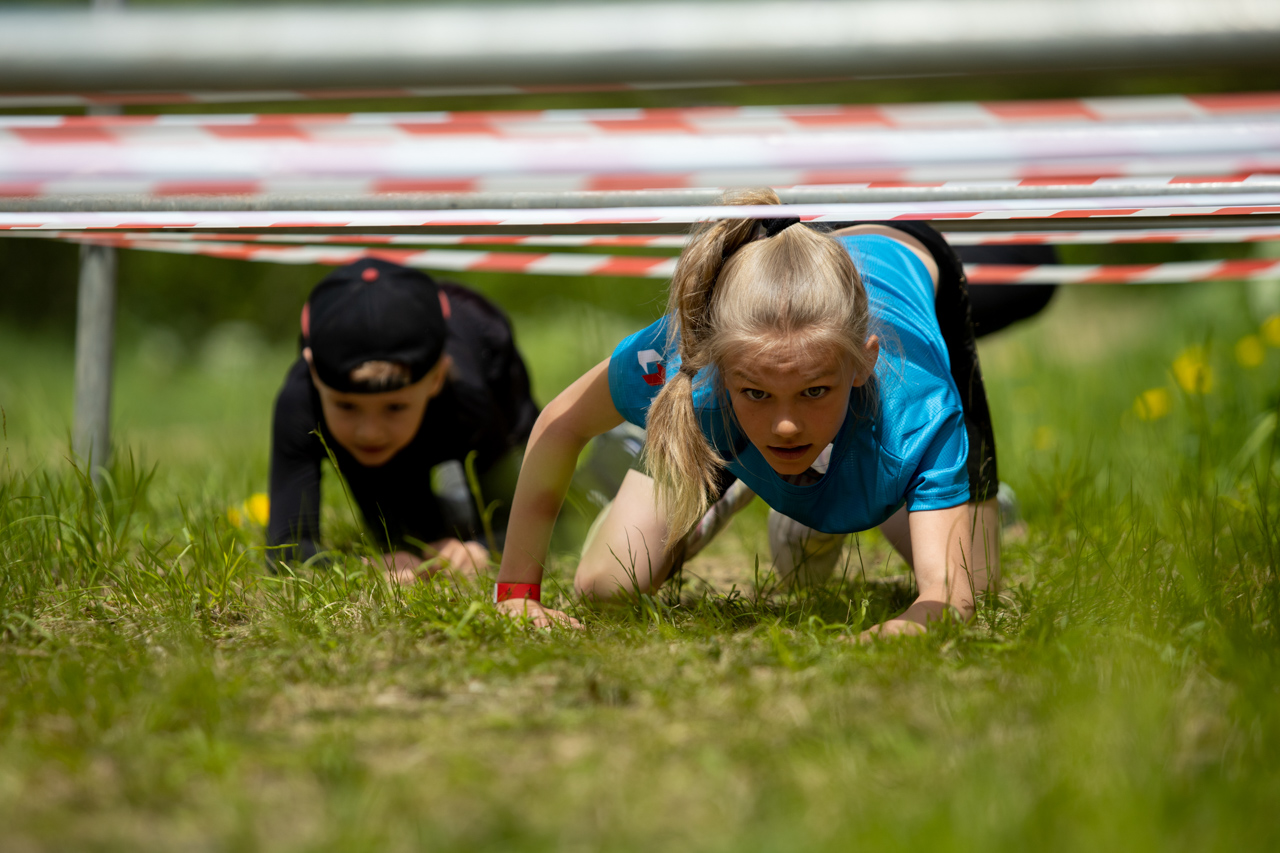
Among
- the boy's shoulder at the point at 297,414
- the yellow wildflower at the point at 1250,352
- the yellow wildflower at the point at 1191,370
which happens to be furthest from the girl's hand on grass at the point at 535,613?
the yellow wildflower at the point at 1250,352

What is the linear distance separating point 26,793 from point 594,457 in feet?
6.92

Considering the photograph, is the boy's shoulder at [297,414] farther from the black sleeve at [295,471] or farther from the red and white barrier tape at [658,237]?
the red and white barrier tape at [658,237]

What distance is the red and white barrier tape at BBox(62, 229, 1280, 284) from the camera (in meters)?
2.93

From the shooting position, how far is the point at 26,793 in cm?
123

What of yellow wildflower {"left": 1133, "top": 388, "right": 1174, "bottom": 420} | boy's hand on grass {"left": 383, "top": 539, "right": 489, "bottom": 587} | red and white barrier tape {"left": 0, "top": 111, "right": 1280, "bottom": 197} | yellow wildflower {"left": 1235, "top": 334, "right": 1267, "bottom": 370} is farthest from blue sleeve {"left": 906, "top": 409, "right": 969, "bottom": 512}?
yellow wildflower {"left": 1235, "top": 334, "right": 1267, "bottom": 370}

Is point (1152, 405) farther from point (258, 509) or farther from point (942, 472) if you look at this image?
point (258, 509)

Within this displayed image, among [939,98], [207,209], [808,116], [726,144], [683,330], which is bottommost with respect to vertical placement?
[683,330]

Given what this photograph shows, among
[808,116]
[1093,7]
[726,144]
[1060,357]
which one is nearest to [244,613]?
[726,144]

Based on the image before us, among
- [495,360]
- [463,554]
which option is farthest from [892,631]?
[495,360]

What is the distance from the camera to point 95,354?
2938 mm

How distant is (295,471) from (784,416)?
5.07 feet

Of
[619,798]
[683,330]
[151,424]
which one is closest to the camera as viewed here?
[619,798]

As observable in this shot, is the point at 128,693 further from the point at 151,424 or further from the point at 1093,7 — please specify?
the point at 151,424

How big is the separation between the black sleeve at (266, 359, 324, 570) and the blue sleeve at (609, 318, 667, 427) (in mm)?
1009
